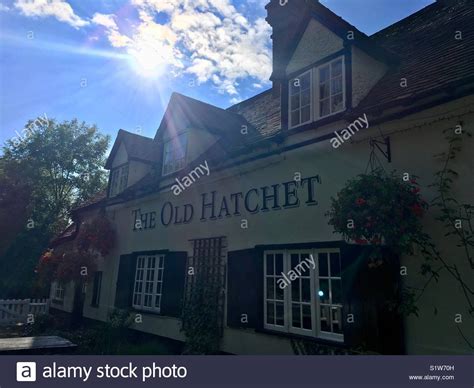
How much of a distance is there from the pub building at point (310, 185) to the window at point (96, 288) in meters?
2.51

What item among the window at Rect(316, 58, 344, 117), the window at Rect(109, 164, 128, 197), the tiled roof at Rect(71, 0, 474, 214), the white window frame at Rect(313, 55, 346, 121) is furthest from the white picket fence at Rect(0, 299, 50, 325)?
the window at Rect(316, 58, 344, 117)

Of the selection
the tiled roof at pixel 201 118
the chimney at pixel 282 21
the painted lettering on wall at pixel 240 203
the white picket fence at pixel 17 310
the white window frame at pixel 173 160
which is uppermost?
the chimney at pixel 282 21

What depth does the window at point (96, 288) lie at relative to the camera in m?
13.0

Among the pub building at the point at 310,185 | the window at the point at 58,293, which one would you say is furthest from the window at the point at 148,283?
the window at the point at 58,293

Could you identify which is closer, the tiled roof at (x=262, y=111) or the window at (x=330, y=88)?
the window at (x=330, y=88)

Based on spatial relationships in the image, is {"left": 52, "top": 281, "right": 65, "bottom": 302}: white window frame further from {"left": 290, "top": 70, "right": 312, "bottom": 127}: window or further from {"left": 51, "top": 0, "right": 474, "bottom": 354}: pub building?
{"left": 290, "top": 70, "right": 312, "bottom": 127}: window

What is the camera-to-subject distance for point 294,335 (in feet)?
20.2

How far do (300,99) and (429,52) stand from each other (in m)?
2.60

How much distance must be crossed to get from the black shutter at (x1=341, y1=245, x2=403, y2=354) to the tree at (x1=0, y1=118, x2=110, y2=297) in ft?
67.1

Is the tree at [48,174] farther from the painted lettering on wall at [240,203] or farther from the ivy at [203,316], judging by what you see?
the ivy at [203,316]

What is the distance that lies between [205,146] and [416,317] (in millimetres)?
7057

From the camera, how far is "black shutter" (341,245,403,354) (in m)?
4.95

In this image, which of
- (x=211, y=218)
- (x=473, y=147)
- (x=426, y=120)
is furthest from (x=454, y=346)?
(x=211, y=218)

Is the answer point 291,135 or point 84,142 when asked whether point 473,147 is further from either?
point 84,142
